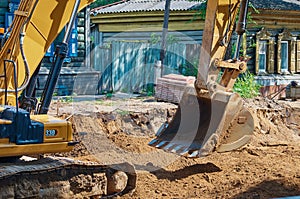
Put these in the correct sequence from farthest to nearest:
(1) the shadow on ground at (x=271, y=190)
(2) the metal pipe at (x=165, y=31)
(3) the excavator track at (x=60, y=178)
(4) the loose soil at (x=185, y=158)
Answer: (2) the metal pipe at (x=165, y=31) < (4) the loose soil at (x=185, y=158) < (1) the shadow on ground at (x=271, y=190) < (3) the excavator track at (x=60, y=178)

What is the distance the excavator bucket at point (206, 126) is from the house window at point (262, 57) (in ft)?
35.4

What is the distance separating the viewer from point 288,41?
65.6 ft

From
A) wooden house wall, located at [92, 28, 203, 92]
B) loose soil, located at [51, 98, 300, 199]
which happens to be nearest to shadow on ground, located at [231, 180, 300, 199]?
loose soil, located at [51, 98, 300, 199]

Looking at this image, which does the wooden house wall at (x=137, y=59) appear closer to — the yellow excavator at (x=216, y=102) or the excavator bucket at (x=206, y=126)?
the excavator bucket at (x=206, y=126)

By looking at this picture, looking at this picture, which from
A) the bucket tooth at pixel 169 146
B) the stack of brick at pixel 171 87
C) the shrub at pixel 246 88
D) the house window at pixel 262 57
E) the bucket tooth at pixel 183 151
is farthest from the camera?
the house window at pixel 262 57

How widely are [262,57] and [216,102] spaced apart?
11.4 m

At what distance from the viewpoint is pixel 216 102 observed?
8227mm

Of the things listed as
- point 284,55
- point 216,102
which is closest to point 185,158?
point 216,102

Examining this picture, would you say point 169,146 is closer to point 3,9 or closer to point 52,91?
point 52,91

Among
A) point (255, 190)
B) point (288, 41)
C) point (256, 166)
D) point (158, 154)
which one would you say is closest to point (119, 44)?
point (288, 41)

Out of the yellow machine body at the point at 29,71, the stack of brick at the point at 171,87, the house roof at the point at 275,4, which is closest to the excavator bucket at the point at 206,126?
the yellow machine body at the point at 29,71

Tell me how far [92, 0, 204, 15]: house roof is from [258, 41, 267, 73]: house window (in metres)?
2.50

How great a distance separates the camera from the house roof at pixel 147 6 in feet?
63.4

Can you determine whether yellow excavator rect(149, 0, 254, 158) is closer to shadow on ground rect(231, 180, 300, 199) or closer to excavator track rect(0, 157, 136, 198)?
shadow on ground rect(231, 180, 300, 199)
